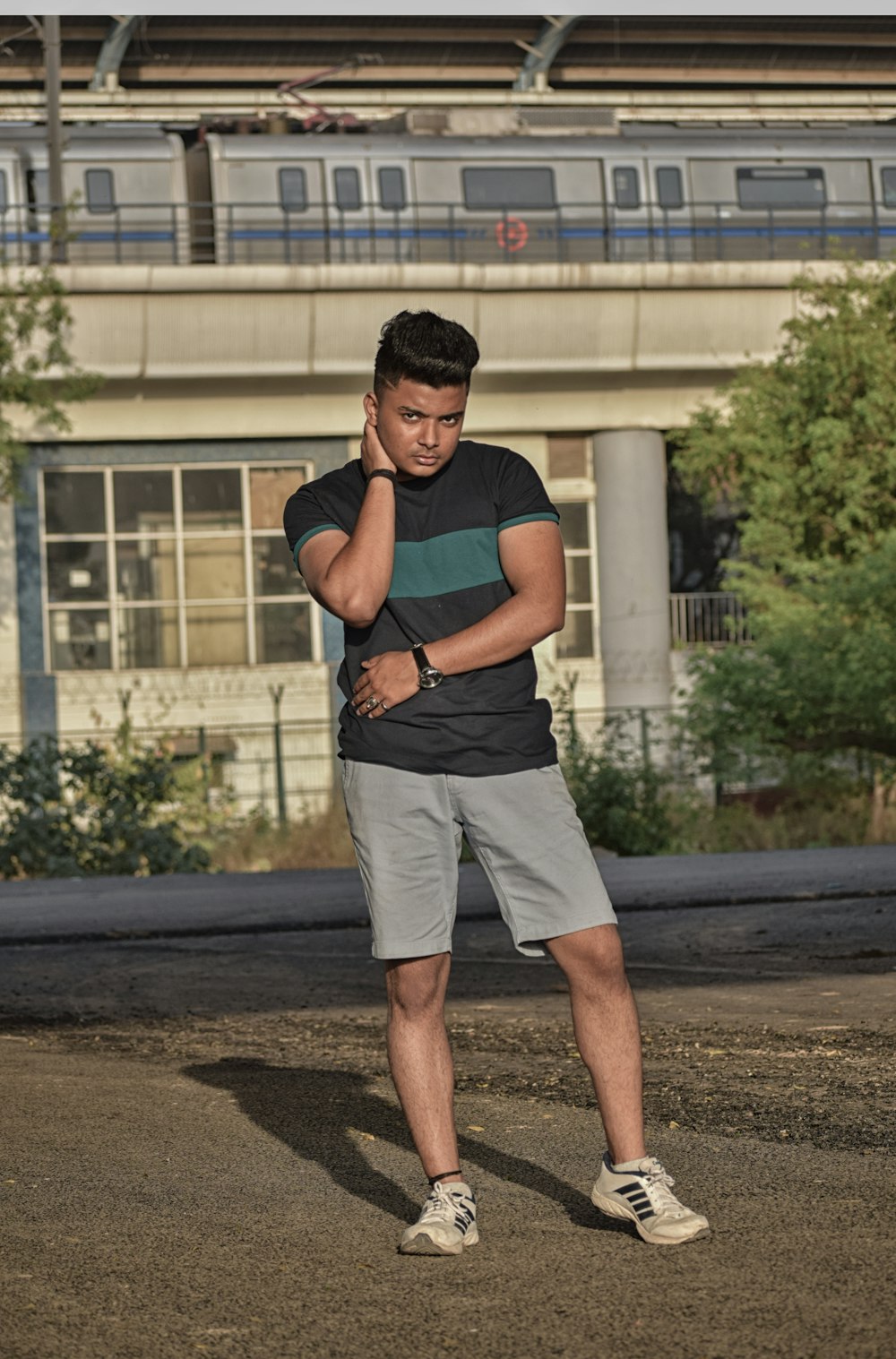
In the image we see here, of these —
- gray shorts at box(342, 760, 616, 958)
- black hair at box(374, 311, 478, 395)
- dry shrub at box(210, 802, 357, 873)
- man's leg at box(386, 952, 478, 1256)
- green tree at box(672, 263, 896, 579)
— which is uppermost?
green tree at box(672, 263, 896, 579)

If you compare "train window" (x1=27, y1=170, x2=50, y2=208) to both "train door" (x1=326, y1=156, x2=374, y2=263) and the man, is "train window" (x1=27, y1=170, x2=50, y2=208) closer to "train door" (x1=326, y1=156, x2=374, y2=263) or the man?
"train door" (x1=326, y1=156, x2=374, y2=263)

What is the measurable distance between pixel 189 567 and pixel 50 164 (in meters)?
7.51

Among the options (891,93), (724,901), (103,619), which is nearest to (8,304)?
(103,619)

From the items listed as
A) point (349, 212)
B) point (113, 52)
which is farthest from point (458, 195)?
point (113, 52)

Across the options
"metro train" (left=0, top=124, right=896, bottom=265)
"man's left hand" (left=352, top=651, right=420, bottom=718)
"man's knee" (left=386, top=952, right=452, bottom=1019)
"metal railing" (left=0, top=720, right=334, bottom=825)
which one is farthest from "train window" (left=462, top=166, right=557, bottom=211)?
"man's knee" (left=386, top=952, right=452, bottom=1019)

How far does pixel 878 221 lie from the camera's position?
117 feet

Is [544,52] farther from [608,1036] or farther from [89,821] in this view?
[608,1036]

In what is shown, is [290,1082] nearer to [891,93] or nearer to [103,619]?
[103,619]

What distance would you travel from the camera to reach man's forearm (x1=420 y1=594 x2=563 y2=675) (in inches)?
176

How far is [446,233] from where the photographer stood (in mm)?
34344

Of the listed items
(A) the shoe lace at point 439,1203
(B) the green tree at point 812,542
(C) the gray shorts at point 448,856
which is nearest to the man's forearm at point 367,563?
(C) the gray shorts at point 448,856

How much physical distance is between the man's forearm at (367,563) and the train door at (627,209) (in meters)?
31.4

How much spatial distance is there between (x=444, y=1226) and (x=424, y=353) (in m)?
2.00

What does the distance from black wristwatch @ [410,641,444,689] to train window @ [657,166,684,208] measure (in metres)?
32.0
